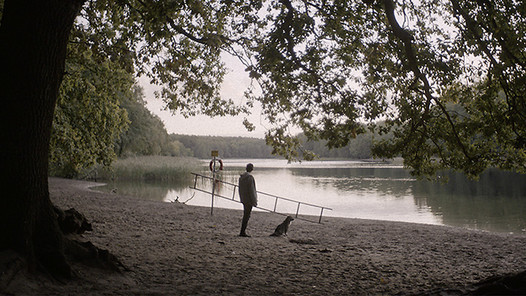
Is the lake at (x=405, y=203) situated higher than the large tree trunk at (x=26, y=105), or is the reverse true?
the large tree trunk at (x=26, y=105)

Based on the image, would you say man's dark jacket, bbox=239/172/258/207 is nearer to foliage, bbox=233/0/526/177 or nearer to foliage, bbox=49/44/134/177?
foliage, bbox=233/0/526/177

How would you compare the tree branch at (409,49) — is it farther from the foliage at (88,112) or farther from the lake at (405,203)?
the lake at (405,203)

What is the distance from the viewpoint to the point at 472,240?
11.6 meters

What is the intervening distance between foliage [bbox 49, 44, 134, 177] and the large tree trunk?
7.03 metres

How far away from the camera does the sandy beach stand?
18.2 ft

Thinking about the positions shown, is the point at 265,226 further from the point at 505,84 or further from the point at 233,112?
the point at 505,84

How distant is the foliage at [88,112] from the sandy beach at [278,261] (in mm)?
2102

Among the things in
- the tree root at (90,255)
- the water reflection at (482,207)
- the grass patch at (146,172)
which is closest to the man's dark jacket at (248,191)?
Result: the tree root at (90,255)

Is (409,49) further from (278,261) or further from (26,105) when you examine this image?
(26,105)

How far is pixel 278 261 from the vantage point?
764 cm

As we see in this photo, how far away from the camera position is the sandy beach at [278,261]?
554 centimetres

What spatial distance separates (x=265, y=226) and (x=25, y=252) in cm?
943

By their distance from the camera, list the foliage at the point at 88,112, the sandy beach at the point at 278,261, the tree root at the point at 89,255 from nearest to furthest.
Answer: the sandy beach at the point at 278,261
the tree root at the point at 89,255
the foliage at the point at 88,112

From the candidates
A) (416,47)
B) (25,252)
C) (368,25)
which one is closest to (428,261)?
(416,47)
